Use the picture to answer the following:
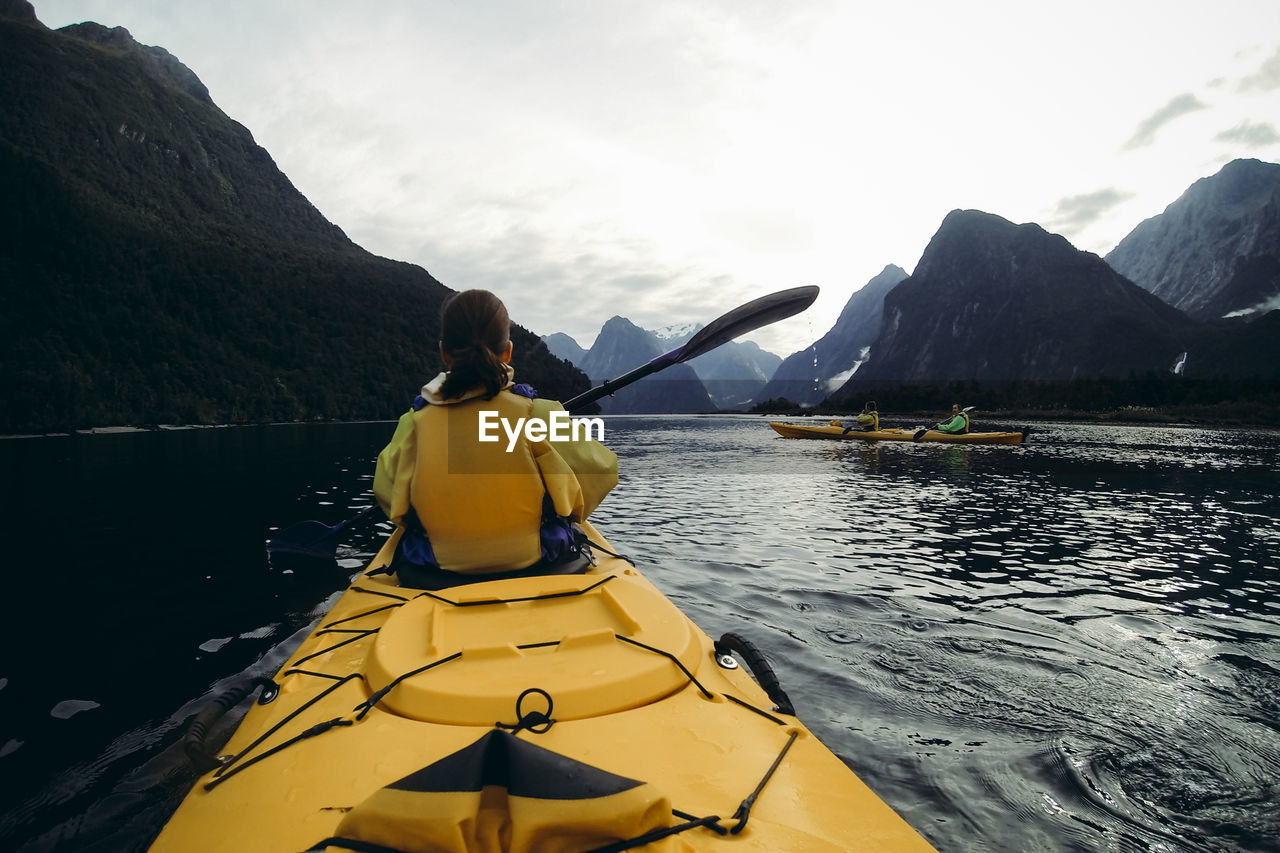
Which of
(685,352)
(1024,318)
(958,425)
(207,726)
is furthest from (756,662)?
(1024,318)

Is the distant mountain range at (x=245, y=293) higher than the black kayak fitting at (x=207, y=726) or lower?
higher

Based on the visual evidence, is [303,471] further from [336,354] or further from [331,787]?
[336,354]

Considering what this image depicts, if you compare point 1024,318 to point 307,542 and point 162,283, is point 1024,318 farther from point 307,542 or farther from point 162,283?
point 307,542

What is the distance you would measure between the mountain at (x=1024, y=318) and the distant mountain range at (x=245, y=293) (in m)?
0.60

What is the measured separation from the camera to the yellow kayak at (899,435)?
2953 cm

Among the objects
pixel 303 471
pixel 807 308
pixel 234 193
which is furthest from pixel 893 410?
pixel 234 193

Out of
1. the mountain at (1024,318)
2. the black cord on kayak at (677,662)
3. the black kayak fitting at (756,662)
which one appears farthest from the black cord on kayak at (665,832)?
the mountain at (1024,318)

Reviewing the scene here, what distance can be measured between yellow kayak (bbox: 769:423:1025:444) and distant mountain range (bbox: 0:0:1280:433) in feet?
115

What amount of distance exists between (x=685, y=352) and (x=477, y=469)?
11.6ft

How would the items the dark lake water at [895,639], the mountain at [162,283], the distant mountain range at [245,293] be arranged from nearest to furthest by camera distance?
the dark lake water at [895,639]
the mountain at [162,283]
the distant mountain range at [245,293]

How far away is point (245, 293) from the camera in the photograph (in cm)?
9688

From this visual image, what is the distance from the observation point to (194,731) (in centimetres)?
238

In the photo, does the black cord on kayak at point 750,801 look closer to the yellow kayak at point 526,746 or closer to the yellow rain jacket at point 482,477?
the yellow kayak at point 526,746

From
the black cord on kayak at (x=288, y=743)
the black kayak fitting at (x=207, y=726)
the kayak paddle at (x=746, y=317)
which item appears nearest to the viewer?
the black cord on kayak at (x=288, y=743)
